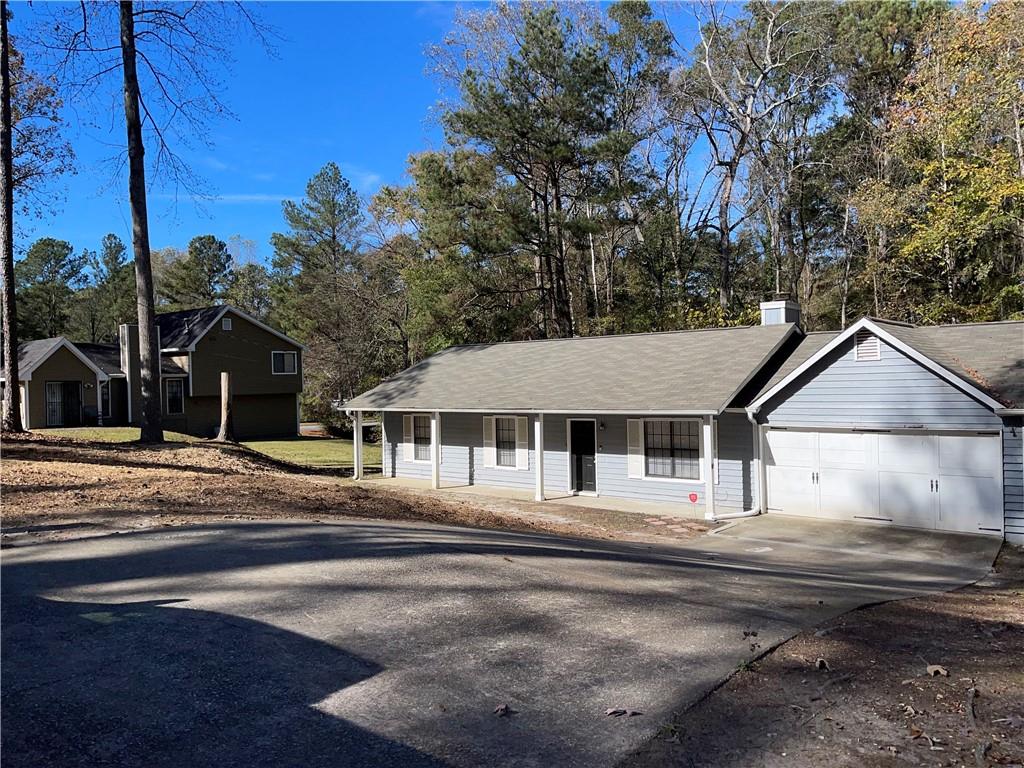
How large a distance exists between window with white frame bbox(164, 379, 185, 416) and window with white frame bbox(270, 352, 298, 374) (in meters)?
4.89

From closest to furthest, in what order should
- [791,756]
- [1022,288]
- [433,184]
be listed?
[791,756] < [1022,288] < [433,184]

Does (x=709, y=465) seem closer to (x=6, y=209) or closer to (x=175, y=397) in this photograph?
(x=6, y=209)

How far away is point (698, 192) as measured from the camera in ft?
113

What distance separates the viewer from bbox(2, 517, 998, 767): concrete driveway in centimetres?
387

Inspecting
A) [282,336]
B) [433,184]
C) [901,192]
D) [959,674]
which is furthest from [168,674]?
[282,336]

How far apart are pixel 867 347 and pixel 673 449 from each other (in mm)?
4690

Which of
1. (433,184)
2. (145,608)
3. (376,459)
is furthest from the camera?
(376,459)

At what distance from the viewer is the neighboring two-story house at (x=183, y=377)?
33.5m

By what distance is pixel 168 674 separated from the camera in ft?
14.9

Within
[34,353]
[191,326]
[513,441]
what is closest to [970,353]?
[513,441]

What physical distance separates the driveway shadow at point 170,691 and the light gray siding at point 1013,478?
11.8 metres

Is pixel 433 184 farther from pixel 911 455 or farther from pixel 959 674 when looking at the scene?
pixel 959 674

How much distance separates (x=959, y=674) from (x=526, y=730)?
9.94 ft

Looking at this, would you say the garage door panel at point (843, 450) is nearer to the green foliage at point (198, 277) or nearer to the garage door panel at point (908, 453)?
the garage door panel at point (908, 453)
